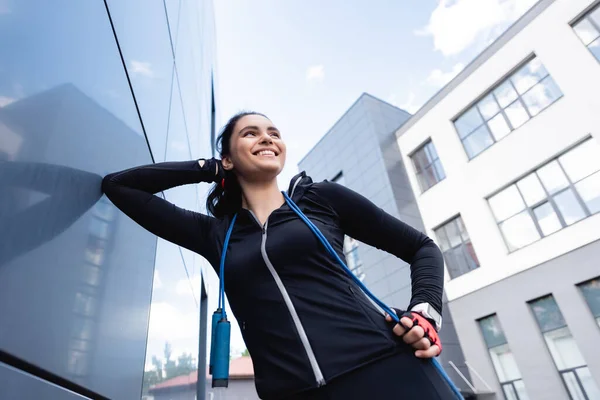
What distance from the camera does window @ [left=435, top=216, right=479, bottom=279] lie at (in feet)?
36.8

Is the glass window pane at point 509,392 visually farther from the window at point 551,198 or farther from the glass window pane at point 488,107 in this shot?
the glass window pane at point 488,107

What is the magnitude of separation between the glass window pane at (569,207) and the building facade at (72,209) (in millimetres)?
10119

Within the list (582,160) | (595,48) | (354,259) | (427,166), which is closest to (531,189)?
(582,160)

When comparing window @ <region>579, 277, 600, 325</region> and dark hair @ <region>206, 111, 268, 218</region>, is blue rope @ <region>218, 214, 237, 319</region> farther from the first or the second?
window @ <region>579, 277, 600, 325</region>

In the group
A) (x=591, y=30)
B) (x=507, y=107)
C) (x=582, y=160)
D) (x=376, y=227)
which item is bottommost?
(x=376, y=227)

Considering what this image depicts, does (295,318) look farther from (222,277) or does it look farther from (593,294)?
(593,294)

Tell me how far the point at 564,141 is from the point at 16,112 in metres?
11.3

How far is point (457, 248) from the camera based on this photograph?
11.6m

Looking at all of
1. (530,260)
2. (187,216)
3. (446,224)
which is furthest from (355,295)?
(446,224)

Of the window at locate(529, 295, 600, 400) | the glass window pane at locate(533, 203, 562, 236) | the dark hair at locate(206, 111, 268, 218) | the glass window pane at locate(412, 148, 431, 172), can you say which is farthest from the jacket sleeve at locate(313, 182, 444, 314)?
the glass window pane at locate(412, 148, 431, 172)

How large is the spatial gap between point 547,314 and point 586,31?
7.06 meters

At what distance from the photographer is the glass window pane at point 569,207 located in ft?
29.6

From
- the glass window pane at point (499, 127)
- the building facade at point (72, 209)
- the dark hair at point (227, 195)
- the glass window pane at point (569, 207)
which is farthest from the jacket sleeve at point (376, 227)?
the glass window pane at point (499, 127)

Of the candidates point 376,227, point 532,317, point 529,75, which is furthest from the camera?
point 529,75
